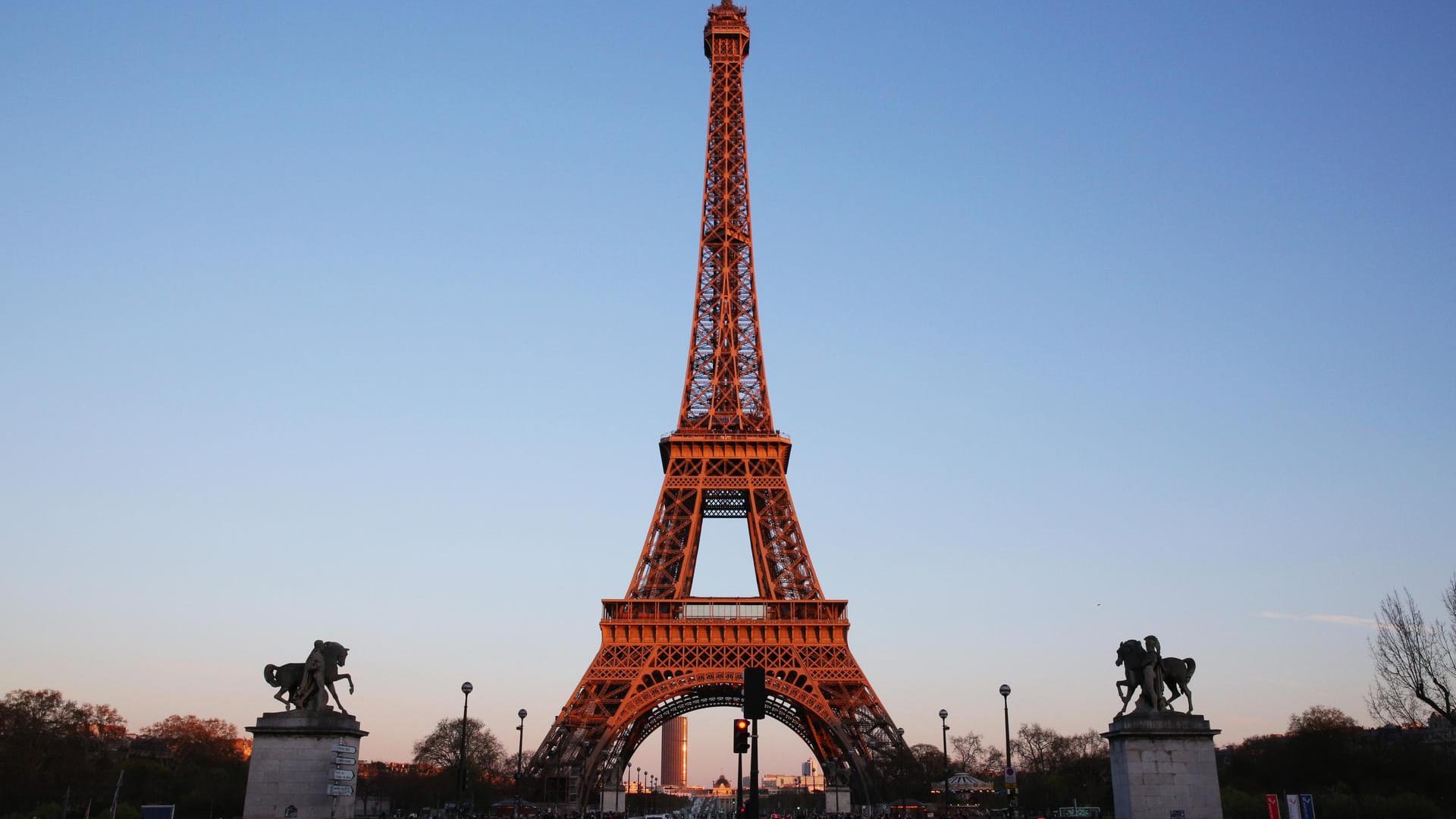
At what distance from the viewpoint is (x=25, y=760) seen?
7175 centimetres

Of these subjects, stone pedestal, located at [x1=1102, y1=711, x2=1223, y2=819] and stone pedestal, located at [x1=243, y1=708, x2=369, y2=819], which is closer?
stone pedestal, located at [x1=1102, y1=711, x2=1223, y2=819]

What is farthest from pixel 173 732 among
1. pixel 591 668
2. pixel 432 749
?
pixel 591 668

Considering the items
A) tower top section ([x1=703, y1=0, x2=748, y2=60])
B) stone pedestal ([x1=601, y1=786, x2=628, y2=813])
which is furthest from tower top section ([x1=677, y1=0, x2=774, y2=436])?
stone pedestal ([x1=601, y1=786, x2=628, y2=813])

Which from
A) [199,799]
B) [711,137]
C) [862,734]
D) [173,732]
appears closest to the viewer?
[862,734]

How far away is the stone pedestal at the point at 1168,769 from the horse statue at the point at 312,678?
22373mm

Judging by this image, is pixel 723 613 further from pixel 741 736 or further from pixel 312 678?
pixel 741 736

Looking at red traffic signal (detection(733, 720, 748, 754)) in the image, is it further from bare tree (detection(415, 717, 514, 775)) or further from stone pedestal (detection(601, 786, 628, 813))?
bare tree (detection(415, 717, 514, 775))

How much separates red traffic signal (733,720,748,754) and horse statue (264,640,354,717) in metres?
15.0

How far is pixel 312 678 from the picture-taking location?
111 ft

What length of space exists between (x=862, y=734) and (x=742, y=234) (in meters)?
37.7

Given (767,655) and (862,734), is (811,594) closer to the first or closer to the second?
(767,655)

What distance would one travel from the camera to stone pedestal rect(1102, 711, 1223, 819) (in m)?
31.9

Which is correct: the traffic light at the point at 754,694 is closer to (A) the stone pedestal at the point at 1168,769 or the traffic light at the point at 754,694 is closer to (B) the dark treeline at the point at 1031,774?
(A) the stone pedestal at the point at 1168,769

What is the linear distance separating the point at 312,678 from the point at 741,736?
16.1m
